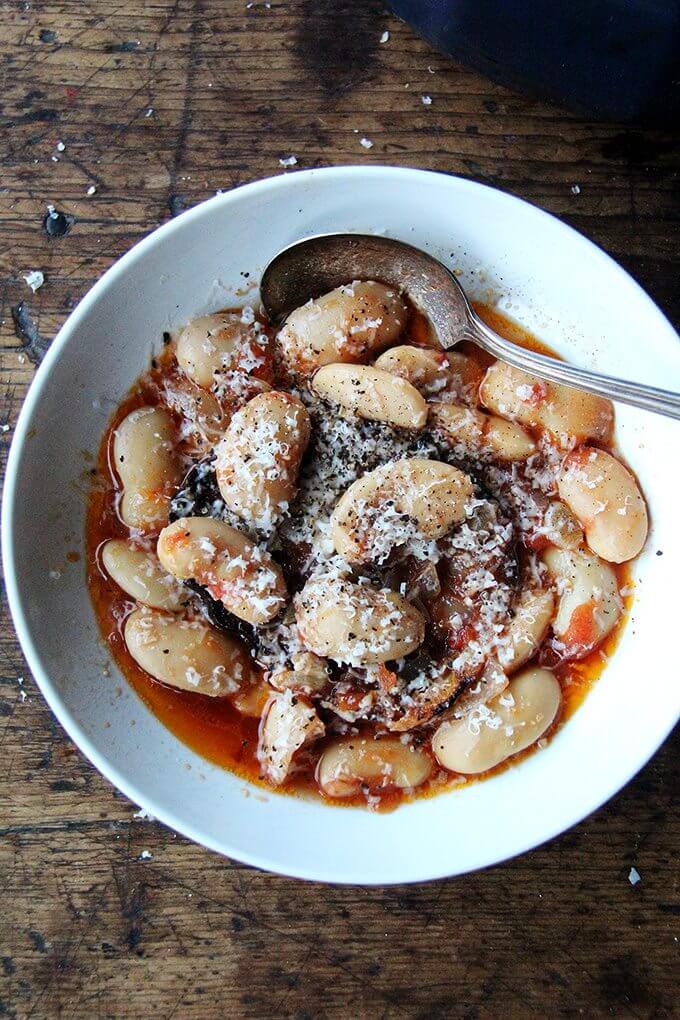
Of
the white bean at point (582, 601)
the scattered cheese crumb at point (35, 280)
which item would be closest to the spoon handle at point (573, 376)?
the white bean at point (582, 601)

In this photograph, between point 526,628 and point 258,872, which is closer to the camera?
point 526,628

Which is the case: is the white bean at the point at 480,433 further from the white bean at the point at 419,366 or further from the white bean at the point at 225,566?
the white bean at the point at 225,566

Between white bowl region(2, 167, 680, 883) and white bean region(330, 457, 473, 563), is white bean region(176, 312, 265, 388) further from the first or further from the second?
white bean region(330, 457, 473, 563)

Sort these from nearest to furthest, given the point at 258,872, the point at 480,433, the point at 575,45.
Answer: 1. the point at 575,45
2. the point at 480,433
3. the point at 258,872

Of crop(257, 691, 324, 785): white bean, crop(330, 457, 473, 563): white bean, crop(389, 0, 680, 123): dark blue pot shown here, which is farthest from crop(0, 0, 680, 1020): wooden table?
crop(330, 457, 473, 563): white bean

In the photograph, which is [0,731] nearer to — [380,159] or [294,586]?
[294,586]

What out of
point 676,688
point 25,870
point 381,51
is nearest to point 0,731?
point 25,870

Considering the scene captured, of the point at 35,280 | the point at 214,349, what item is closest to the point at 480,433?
the point at 214,349

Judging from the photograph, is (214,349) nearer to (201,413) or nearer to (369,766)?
(201,413)
